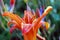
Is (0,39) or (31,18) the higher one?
(31,18)

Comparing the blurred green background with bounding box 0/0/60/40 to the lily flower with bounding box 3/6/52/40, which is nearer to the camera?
the lily flower with bounding box 3/6/52/40

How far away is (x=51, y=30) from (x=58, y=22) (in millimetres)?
78

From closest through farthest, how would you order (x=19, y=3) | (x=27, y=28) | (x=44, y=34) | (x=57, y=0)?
1. (x=27, y=28)
2. (x=44, y=34)
3. (x=57, y=0)
4. (x=19, y=3)

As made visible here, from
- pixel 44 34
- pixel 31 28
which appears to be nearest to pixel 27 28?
pixel 31 28

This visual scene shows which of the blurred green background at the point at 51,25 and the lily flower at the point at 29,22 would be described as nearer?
the lily flower at the point at 29,22

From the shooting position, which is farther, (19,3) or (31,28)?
(19,3)

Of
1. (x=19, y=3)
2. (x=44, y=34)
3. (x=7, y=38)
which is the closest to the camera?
(x=44, y=34)

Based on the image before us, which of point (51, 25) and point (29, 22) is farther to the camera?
point (51, 25)

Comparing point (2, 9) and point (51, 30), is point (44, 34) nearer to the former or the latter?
point (51, 30)

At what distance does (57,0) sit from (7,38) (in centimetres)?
35

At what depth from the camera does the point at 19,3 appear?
1.06m

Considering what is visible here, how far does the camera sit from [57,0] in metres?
0.96

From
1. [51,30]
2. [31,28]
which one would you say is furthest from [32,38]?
[51,30]

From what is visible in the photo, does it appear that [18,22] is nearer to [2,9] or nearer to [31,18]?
[31,18]
